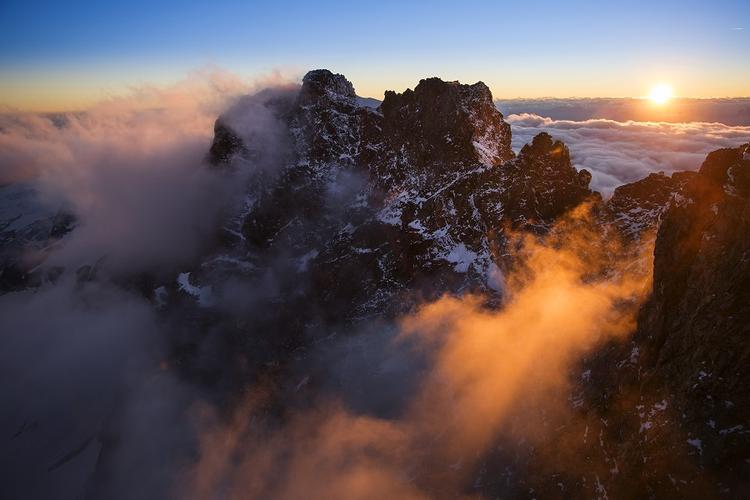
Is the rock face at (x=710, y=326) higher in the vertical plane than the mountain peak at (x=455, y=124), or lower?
lower

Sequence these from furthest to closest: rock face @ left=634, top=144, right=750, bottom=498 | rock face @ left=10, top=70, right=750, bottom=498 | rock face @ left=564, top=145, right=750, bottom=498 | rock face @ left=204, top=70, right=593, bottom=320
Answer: rock face @ left=204, top=70, right=593, bottom=320 → rock face @ left=10, top=70, right=750, bottom=498 → rock face @ left=564, top=145, right=750, bottom=498 → rock face @ left=634, top=144, right=750, bottom=498

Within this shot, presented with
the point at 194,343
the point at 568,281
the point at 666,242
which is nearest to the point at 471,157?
the point at 568,281

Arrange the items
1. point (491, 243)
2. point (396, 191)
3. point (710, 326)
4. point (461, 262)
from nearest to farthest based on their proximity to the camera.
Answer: point (710, 326)
point (491, 243)
point (461, 262)
point (396, 191)

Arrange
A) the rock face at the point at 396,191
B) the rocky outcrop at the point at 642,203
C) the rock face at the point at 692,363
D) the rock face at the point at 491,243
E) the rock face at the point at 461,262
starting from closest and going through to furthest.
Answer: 1. the rock face at the point at 692,363
2. the rock face at the point at 491,243
3. the rock face at the point at 461,262
4. the rocky outcrop at the point at 642,203
5. the rock face at the point at 396,191

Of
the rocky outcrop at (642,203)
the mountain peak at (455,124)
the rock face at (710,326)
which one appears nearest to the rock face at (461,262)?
the rock face at (710,326)

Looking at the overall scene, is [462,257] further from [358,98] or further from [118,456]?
[118,456]

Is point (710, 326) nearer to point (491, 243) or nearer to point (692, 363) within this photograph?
point (692, 363)

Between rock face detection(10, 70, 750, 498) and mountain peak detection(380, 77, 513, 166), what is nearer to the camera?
rock face detection(10, 70, 750, 498)

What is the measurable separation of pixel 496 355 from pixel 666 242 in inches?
1703

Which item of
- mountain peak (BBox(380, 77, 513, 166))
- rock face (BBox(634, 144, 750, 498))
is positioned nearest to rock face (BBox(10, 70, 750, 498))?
rock face (BBox(634, 144, 750, 498))

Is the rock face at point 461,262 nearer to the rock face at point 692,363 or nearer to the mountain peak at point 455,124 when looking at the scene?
→ the rock face at point 692,363

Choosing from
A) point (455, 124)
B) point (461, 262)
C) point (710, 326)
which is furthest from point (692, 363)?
point (455, 124)

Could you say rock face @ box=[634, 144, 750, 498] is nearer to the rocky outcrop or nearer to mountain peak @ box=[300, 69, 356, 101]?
the rocky outcrop

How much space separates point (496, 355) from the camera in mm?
78125
